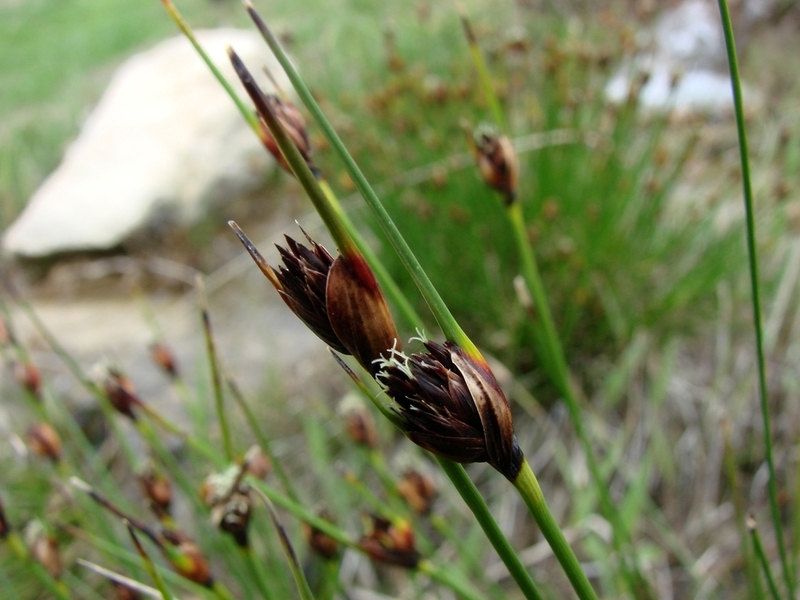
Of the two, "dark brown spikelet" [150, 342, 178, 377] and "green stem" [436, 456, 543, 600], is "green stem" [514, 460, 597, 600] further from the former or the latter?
"dark brown spikelet" [150, 342, 178, 377]

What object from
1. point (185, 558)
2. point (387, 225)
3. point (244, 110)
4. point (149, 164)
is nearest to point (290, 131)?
point (244, 110)

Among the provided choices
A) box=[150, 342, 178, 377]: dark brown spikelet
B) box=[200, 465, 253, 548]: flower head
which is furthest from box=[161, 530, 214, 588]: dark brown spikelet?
box=[150, 342, 178, 377]: dark brown spikelet

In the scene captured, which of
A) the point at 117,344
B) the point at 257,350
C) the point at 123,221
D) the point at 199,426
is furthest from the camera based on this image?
the point at 123,221

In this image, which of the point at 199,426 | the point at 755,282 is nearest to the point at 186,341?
the point at 199,426

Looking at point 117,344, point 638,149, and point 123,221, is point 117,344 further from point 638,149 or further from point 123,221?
point 638,149

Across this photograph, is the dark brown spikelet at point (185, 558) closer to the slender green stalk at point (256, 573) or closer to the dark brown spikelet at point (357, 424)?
the slender green stalk at point (256, 573)

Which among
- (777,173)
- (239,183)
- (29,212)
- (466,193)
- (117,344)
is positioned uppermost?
(29,212)
